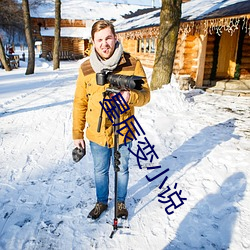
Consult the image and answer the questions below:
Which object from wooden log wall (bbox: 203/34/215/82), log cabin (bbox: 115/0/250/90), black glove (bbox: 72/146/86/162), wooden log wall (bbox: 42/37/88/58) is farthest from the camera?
wooden log wall (bbox: 42/37/88/58)

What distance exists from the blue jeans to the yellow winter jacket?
0.31ft

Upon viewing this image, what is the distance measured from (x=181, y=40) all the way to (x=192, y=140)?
270 inches

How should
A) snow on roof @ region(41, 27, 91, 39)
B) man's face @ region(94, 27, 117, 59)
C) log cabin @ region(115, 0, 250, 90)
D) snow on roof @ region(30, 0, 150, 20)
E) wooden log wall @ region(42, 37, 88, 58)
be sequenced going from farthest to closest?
1. snow on roof @ region(30, 0, 150, 20)
2. wooden log wall @ region(42, 37, 88, 58)
3. snow on roof @ region(41, 27, 91, 39)
4. log cabin @ region(115, 0, 250, 90)
5. man's face @ region(94, 27, 117, 59)

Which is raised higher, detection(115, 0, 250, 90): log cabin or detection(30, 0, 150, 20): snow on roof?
detection(30, 0, 150, 20): snow on roof

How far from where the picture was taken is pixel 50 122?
17.5ft

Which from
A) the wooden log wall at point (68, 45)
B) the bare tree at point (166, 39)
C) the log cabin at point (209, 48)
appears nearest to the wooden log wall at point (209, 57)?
the log cabin at point (209, 48)

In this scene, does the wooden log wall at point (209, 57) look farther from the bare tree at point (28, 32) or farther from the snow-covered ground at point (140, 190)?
the bare tree at point (28, 32)

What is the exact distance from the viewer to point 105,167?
2.28 metres

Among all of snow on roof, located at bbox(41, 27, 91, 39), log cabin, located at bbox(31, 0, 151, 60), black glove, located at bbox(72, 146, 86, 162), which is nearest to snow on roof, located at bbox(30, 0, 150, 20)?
log cabin, located at bbox(31, 0, 151, 60)

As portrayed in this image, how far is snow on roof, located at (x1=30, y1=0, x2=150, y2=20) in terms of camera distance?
31886 mm

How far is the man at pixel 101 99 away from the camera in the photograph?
5.96 feet

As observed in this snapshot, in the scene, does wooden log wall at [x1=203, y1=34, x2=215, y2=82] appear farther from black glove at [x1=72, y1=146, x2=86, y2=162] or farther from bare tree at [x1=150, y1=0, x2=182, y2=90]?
black glove at [x1=72, y1=146, x2=86, y2=162]

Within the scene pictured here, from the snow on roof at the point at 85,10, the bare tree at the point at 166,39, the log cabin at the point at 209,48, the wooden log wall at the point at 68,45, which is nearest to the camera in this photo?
the bare tree at the point at 166,39

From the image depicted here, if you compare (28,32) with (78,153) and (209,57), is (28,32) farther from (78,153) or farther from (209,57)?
(78,153)
